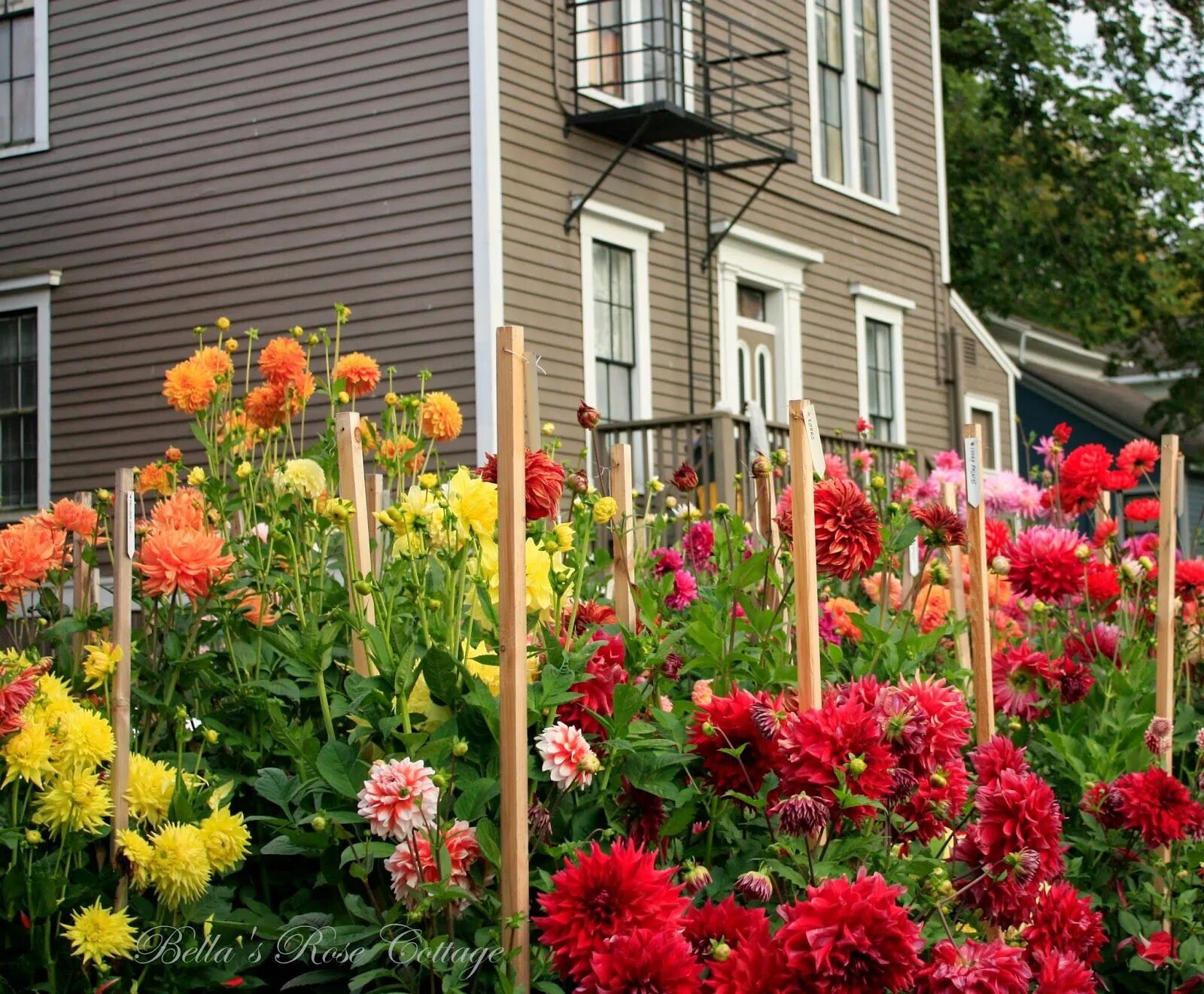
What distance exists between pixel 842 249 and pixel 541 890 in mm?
12475

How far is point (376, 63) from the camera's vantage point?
11.0m

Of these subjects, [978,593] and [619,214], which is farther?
[619,214]

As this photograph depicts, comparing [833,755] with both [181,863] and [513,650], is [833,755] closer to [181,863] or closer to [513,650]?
[513,650]

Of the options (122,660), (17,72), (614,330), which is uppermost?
(17,72)

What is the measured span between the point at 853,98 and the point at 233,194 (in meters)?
6.08

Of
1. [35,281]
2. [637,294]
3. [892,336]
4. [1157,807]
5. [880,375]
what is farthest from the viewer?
[892,336]

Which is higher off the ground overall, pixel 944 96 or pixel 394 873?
pixel 944 96

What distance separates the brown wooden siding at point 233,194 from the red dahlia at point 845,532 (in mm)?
7680

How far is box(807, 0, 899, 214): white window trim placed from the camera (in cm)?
1421

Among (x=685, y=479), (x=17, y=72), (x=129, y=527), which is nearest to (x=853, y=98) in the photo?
(x=17, y=72)

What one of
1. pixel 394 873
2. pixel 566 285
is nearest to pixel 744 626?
pixel 394 873

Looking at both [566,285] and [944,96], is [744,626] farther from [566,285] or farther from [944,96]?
[944,96]

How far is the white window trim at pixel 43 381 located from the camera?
12125 millimetres

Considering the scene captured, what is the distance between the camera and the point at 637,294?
38.9 ft
